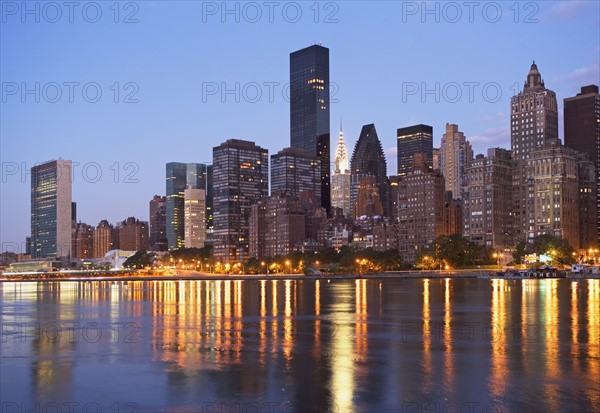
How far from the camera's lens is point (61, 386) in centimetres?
3011

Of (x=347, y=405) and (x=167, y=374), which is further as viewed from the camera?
(x=167, y=374)

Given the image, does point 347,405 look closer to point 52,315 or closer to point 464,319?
point 464,319

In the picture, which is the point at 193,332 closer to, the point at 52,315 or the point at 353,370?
the point at 353,370

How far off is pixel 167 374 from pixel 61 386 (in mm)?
4666

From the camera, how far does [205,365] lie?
34375 mm

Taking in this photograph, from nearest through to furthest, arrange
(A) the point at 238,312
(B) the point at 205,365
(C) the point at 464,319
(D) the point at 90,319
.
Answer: (B) the point at 205,365 < (C) the point at 464,319 < (D) the point at 90,319 < (A) the point at 238,312

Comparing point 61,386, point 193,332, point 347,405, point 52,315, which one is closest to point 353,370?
point 347,405

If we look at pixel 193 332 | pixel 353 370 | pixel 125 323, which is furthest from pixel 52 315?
pixel 353 370

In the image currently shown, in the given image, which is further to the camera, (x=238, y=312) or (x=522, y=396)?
(x=238, y=312)

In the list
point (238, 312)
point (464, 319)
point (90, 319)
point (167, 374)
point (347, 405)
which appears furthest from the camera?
point (238, 312)

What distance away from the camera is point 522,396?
1048 inches

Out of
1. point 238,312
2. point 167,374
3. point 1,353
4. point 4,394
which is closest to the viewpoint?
point 4,394

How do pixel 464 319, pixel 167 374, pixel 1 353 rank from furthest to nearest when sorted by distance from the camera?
1. pixel 464 319
2. pixel 1 353
3. pixel 167 374

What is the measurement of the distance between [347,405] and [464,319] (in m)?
34.8
